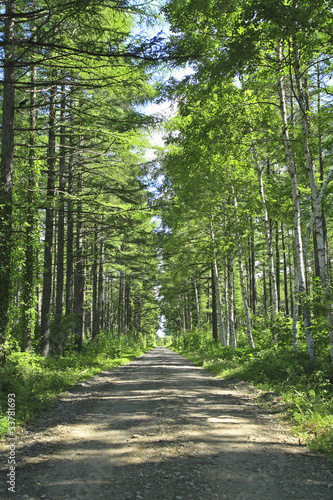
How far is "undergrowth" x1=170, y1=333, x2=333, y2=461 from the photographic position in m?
4.99

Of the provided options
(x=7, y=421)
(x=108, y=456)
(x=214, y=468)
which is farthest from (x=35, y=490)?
(x=7, y=421)

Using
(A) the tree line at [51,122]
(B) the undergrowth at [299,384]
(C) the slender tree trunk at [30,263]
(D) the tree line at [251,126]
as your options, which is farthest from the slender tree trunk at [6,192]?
(B) the undergrowth at [299,384]

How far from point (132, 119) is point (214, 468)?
33.8ft

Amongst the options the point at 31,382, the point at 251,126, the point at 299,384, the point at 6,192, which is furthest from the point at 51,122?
the point at 299,384

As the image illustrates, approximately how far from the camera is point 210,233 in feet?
60.7

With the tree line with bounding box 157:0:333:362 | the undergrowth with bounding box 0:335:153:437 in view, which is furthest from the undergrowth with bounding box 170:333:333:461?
the undergrowth with bounding box 0:335:153:437

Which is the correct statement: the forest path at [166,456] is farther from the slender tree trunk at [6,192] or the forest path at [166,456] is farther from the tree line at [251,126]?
the tree line at [251,126]

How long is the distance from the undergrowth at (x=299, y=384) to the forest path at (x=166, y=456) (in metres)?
0.32

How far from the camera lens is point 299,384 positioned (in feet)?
24.3

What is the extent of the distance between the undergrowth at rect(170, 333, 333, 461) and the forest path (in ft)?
1.04

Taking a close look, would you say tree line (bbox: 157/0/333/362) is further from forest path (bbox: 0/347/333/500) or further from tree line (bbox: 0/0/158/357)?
forest path (bbox: 0/347/333/500)

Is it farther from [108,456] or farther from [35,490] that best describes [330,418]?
[35,490]

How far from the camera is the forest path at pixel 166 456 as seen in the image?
3.38m

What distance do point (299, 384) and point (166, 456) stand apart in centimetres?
445
